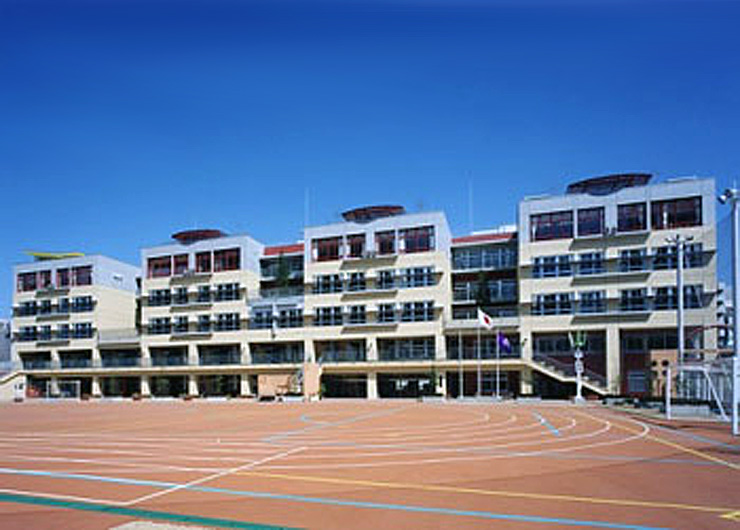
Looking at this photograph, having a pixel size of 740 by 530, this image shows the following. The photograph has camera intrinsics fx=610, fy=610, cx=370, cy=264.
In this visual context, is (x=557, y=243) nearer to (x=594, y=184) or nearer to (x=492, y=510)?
(x=594, y=184)

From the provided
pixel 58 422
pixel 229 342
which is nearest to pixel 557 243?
pixel 229 342

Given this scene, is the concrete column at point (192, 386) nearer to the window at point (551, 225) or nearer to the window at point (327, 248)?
the window at point (327, 248)

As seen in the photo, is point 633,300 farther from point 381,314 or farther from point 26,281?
point 26,281

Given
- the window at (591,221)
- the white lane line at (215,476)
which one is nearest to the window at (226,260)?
the window at (591,221)

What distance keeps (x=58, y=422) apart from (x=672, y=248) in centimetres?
4518

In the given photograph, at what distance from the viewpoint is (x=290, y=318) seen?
61438 millimetres

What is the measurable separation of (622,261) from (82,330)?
5906 cm

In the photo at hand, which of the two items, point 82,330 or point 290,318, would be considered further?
point 82,330

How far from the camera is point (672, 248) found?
4912 cm

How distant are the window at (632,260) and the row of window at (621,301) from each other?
182 cm

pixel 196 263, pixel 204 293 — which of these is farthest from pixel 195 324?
pixel 196 263

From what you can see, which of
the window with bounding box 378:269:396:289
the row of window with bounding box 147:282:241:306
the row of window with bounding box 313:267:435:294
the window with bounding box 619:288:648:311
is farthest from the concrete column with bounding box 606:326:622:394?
the row of window with bounding box 147:282:241:306

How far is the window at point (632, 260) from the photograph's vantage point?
164 feet

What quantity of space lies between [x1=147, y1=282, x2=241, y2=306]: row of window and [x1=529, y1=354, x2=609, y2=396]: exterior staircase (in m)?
31.3
